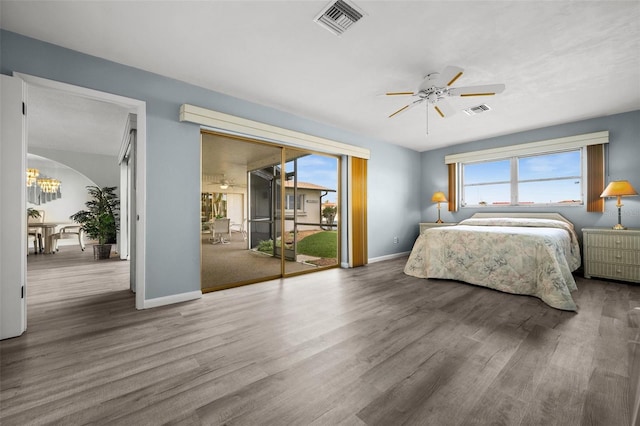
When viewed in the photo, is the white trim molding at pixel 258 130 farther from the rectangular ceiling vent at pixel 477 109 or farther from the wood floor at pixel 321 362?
the wood floor at pixel 321 362

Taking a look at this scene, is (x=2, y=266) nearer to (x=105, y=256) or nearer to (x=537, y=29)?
(x=105, y=256)

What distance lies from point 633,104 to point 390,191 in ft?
11.8

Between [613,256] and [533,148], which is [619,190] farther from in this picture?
[533,148]

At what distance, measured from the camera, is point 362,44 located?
2342 mm

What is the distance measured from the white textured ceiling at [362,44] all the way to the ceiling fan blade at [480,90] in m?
0.26

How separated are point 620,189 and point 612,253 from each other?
898 mm

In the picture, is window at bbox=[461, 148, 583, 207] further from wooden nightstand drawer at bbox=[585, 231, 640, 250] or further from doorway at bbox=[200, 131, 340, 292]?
doorway at bbox=[200, 131, 340, 292]

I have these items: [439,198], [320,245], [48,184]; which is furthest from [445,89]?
[48,184]

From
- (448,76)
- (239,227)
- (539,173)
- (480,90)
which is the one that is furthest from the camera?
Answer: (239,227)

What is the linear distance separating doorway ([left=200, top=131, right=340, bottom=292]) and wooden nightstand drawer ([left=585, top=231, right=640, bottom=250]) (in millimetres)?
3793

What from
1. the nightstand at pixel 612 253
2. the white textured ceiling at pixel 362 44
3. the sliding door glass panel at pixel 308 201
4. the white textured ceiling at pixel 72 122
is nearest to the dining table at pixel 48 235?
the white textured ceiling at pixel 72 122

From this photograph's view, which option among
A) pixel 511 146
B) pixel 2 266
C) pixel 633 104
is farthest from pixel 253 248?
pixel 633 104

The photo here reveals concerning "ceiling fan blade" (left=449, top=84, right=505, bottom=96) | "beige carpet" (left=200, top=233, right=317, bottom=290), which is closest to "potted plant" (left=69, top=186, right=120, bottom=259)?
"beige carpet" (left=200, top=233, right=317, bottom=290)

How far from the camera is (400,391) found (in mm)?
1457
